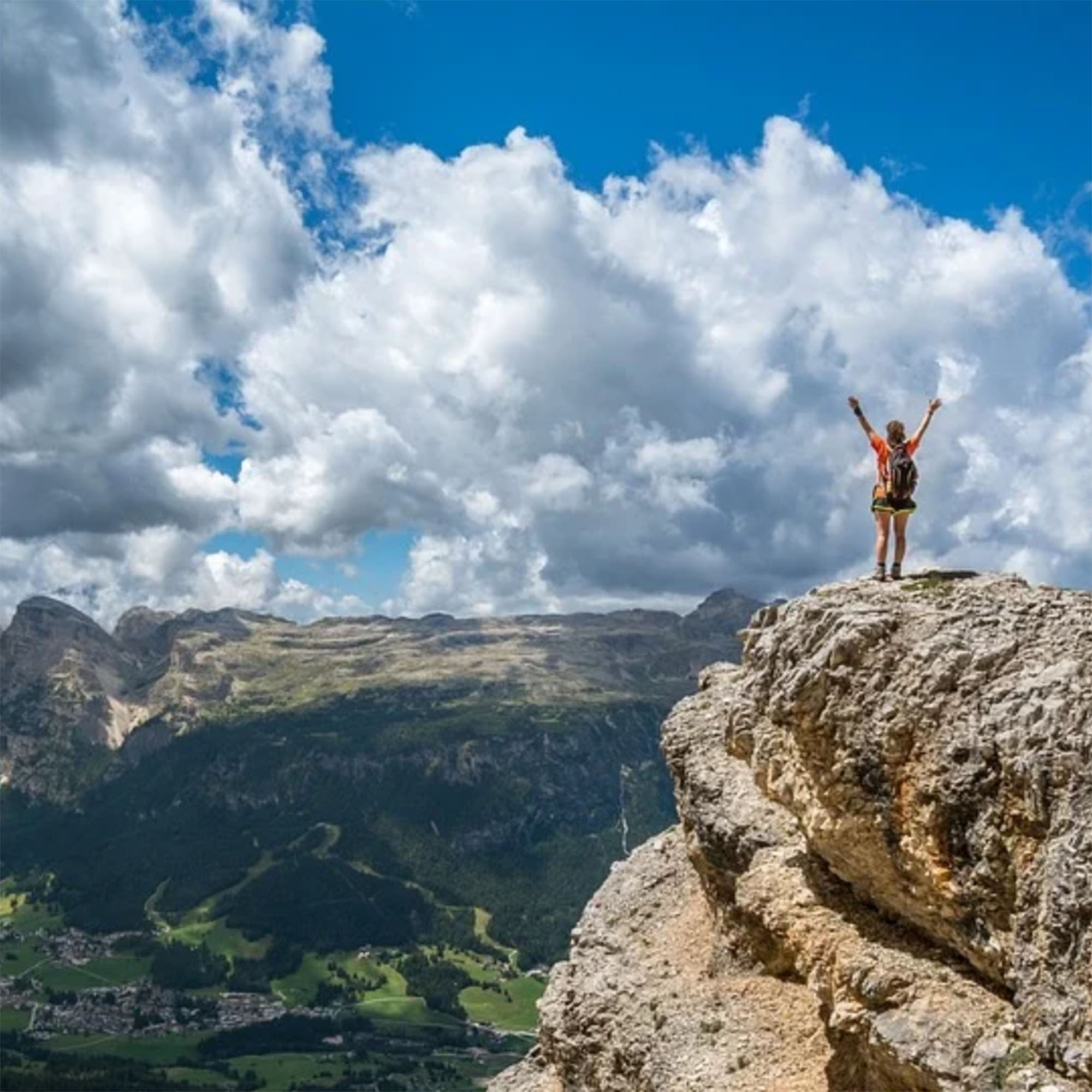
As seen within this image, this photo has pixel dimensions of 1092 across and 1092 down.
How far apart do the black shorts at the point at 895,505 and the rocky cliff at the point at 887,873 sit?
2439 millimetres

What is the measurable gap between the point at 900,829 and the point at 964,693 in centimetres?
361

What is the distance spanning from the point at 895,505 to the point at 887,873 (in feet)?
36.9

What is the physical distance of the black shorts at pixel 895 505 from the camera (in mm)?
31406

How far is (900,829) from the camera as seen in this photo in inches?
966

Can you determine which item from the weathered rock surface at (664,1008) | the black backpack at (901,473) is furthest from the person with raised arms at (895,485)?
the weathered rock surface at (664,1008)

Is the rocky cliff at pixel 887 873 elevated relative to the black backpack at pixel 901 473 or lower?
lower

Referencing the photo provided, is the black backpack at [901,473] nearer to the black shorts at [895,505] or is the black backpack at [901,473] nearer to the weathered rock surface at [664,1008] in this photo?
the black shorts at [895,505]

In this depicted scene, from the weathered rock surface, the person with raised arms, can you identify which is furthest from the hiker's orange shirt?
the weathered rock surface

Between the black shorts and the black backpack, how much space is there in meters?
0.08

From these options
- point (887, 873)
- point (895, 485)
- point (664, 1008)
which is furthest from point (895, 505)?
point (664, 1008)

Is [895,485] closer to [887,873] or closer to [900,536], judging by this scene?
[900,536]

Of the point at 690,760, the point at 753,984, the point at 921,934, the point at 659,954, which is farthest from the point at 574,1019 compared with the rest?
the point at 921,934

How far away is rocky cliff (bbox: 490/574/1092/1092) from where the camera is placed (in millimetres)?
20578

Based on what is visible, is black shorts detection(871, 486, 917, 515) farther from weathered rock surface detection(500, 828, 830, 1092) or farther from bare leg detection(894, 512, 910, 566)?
weathered rock surface detection(500, 828, 830, 1092)
